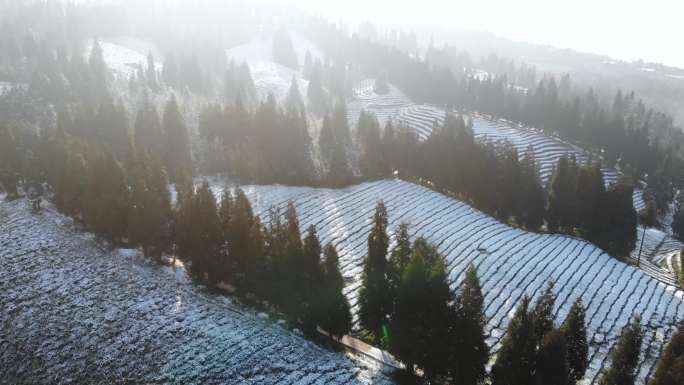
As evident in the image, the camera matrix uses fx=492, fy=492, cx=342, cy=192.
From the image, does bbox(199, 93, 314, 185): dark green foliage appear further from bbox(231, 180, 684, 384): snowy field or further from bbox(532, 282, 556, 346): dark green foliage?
bbox(532, 282, 556, 346): dark green foliage

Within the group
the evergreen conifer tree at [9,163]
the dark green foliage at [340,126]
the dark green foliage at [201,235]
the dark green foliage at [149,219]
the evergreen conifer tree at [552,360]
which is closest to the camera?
the evergreen conifer tree at [552,360]

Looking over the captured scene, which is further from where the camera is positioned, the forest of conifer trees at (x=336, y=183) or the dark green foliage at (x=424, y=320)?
the forest of conifer trees at (x=336, y=183)

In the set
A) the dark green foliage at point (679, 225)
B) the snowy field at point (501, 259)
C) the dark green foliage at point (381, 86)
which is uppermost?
the dark green foliage at point (381, 86)

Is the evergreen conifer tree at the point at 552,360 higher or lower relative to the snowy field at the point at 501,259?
higher

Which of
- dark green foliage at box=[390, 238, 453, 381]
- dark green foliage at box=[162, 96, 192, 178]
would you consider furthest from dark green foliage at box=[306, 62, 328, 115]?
dark green foliage at box=[390, 238, 453, 381]

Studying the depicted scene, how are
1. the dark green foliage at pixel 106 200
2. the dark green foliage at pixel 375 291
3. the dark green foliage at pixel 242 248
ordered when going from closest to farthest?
the dark green foliage at pixel 375 291
the dark green foliage at pixel 242 248
the dark green foliage at pixel 106 200

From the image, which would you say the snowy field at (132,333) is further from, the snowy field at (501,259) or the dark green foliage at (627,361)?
the dark green foliage at (627,361)

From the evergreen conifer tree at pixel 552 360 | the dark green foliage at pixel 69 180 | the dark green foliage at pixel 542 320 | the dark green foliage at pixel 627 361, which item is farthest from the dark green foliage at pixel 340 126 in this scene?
the dark green foliage at pixel 627 361

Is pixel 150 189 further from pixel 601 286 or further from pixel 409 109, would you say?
pixel 409 109
